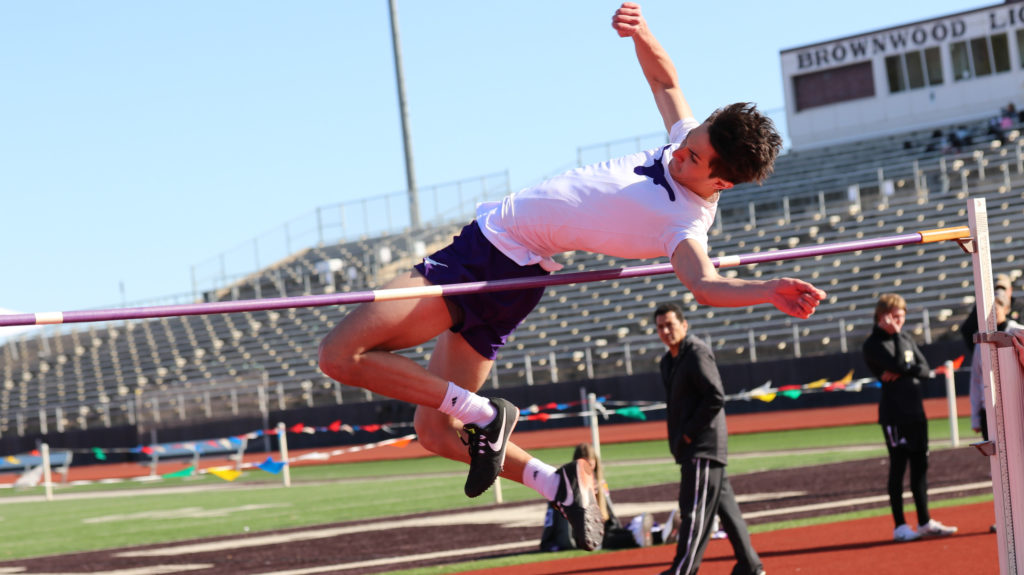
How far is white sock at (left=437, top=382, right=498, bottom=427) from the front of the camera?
495cm

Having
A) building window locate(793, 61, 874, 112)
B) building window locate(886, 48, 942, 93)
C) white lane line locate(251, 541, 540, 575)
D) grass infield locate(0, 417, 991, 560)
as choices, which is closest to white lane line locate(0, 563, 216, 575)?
white lane line locate(251, 541, 540, 575)

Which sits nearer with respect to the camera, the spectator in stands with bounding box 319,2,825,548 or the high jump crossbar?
the high jump crossbar

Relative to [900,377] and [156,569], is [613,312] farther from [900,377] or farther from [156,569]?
[900,377]

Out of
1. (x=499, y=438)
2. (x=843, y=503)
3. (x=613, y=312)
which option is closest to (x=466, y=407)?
(x=499, y=438)

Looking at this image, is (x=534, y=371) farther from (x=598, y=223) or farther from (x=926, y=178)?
(x=598, y=223)

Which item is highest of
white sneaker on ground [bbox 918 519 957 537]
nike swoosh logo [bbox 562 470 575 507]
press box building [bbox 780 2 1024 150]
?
press box building [bbox 780 2 1024 150]

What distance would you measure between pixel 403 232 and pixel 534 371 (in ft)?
40.4

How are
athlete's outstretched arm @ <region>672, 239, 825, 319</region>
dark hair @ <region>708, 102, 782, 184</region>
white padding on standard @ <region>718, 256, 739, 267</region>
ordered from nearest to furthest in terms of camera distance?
athlete's outstretched arm @ <region>672, 239, 825, 319</region>, dark hair @ <region>708, 102, 782, 184</region>, white padding on standard @ <region>718, 256, 739, 267</region>

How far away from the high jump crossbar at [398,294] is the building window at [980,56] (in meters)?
37.7

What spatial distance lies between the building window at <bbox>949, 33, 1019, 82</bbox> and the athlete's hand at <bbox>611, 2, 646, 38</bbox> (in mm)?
37739

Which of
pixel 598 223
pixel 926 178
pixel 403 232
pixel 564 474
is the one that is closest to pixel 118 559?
pixel 564 474

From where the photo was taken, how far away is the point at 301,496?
56.9 feet

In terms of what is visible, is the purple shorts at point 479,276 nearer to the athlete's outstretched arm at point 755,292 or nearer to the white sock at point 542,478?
the white sock at point 542,478

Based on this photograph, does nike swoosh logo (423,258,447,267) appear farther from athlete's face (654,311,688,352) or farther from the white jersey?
athlete's face (654,311,688,352)
